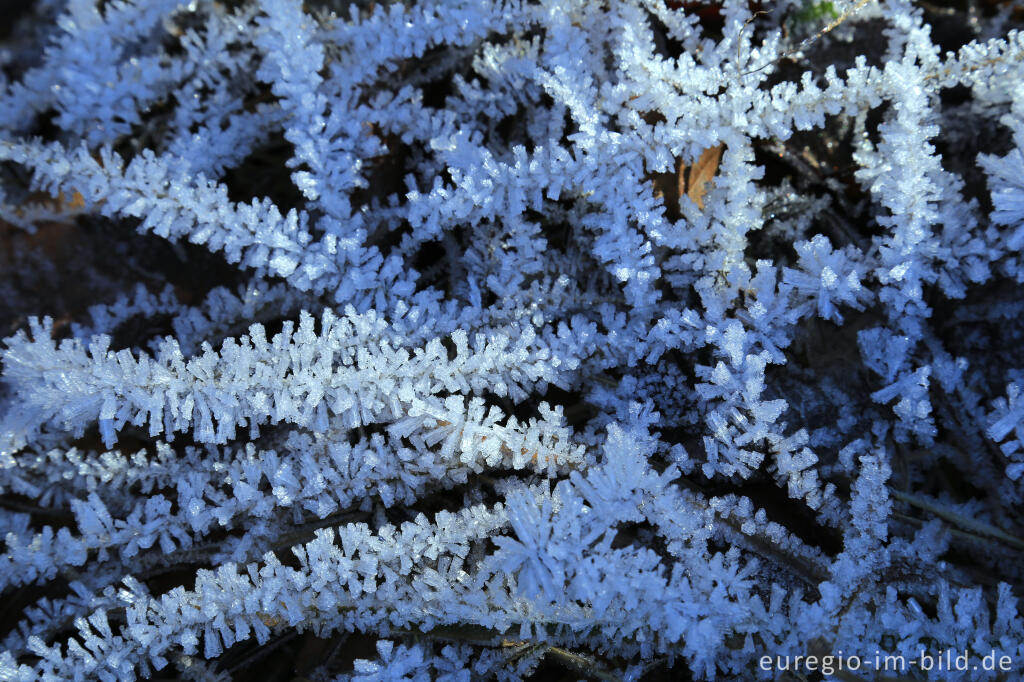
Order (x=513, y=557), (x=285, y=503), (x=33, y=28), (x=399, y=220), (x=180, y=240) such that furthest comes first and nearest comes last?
(x=33, y=28) < (x=180, y=240) < (x=399, y=220) < (x=285, y=503) < (x=513, y=557)

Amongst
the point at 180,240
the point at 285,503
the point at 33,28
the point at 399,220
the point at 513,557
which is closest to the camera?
the point at 513,557

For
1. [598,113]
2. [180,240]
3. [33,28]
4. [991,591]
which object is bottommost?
[991,591]

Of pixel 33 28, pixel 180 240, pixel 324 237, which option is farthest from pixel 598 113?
pixel 33 28

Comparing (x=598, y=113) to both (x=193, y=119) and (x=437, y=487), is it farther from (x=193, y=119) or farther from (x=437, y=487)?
(x=193, y=119)

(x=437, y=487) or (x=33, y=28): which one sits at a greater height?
(x=33, y=28)

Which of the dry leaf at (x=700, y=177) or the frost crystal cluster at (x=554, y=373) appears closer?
the frost crystal cluster at (x=554, y=373)

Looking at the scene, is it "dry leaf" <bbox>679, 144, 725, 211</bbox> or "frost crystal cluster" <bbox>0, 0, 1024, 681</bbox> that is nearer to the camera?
"frost crystal cluster" <bbox>0, 0, 1024, 681</bbox>

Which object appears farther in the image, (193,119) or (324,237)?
(193,119)

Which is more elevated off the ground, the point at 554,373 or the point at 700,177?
the point at 700,177
